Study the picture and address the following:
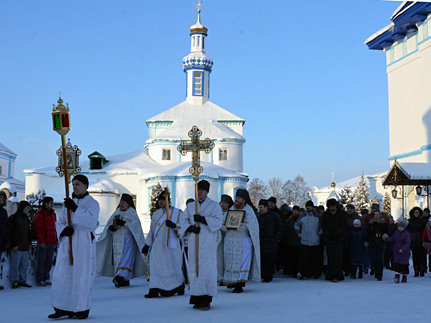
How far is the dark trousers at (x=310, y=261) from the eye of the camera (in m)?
13.6

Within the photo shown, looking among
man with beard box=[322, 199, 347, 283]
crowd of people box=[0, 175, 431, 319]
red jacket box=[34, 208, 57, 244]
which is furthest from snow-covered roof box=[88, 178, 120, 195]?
man with beard box=[322, 199, 347, 283]

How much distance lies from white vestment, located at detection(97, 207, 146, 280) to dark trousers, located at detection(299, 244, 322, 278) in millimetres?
3637

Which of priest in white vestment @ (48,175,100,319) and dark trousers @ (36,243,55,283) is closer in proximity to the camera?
priest in white vestment @ (48,175,100,319)

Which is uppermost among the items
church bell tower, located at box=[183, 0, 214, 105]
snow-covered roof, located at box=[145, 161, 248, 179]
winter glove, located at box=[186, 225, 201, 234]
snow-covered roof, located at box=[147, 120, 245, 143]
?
church bell tower, located at box=[183, 0, 214, 105]

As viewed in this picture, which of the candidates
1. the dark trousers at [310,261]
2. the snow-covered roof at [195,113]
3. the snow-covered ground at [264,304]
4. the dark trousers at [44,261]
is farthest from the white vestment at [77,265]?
the snow-covered roof at [195,113]

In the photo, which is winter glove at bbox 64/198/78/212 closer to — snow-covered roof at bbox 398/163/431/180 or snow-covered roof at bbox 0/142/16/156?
snow-covered roof at bbox 398/163/431/180

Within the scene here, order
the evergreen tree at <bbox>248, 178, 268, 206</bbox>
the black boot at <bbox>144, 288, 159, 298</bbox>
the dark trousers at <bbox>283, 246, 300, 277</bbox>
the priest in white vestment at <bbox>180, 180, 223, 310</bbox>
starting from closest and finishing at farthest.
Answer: the priest in white vestment at <bbox>180, 180, 223, 310</bbox>, the black boot at <bbox>144, 288, 159, 298</bbox>, the dark trousers at <bbox>283, 246, 300, 277</bbox>, the evergreen tree at <bbox>248, 178, 268, 206</bbox>

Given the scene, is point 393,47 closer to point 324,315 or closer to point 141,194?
point 141,194

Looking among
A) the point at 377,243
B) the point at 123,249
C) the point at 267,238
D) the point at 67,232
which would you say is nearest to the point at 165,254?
the point at 123,249

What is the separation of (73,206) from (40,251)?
5505 mm

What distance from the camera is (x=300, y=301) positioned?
930cm

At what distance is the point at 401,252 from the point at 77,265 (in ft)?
24.0

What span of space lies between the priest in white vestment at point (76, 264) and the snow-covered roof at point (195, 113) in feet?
139

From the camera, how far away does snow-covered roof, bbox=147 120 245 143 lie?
4716 centimetres
